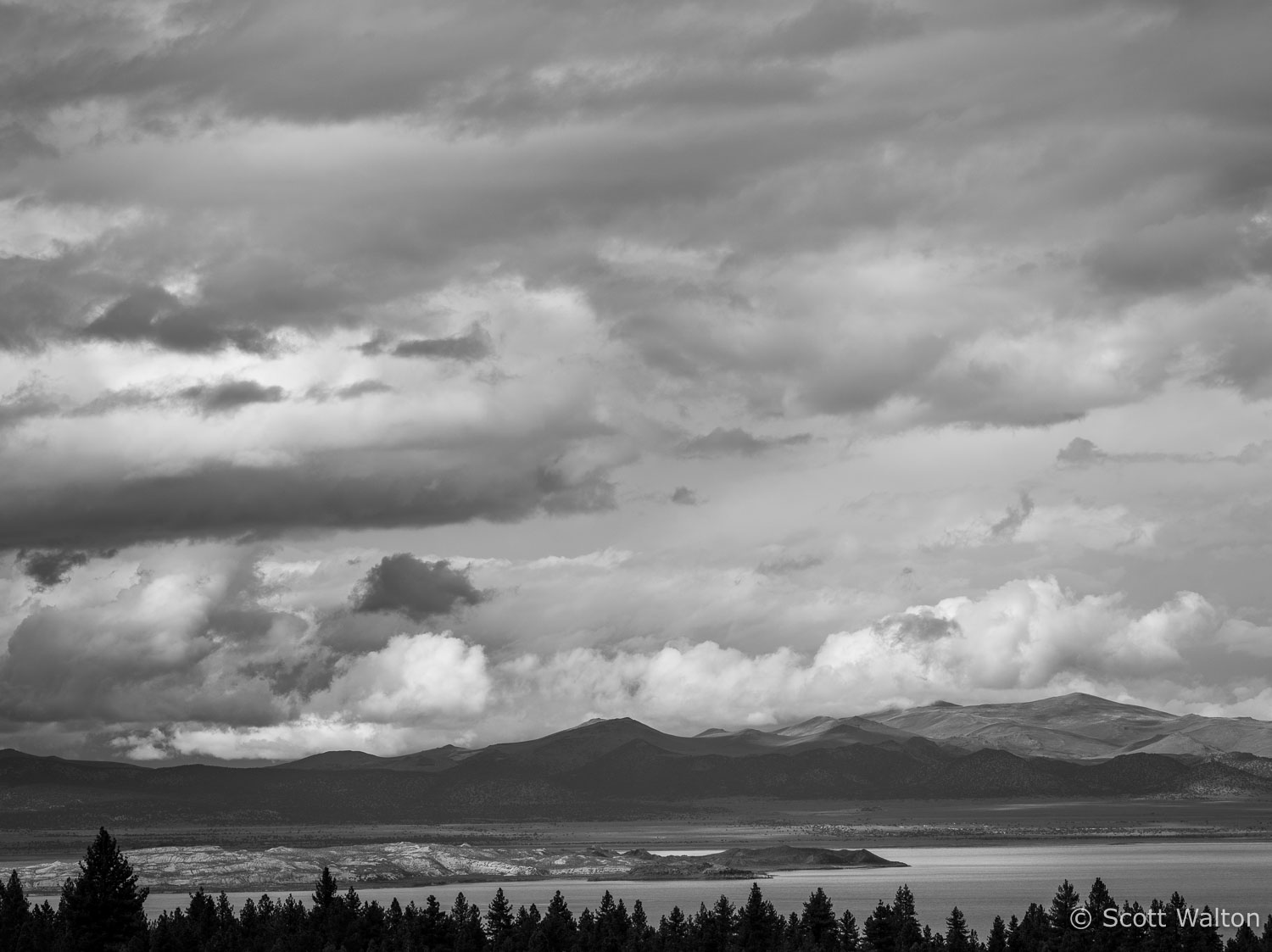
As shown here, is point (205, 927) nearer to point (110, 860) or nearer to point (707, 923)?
point (110, 860)

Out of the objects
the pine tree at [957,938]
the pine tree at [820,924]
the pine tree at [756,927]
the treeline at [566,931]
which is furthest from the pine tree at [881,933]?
the pine tree at [756,927]

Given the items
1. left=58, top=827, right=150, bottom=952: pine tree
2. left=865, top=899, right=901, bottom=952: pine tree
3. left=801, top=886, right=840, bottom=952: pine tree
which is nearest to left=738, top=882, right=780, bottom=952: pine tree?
left=801, top=886, right=840, bottom=952: pine tree

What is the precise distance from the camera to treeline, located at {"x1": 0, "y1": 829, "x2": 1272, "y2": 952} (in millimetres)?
173125

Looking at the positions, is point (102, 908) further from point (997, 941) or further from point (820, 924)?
point (997, 941)

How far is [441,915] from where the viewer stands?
196875mm

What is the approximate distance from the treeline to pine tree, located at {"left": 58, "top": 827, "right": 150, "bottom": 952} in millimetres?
129

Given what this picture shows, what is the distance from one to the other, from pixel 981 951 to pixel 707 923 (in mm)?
32143

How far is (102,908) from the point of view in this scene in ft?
574

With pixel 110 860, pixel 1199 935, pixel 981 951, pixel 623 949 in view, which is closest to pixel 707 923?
pixel 623 949

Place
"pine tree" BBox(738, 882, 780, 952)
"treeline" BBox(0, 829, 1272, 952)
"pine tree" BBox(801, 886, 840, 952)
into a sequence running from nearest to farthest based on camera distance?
1. "treeline" BBox(0, 829, 1272, 952)
2. "pine tree" BBox(801, 886, 840, 952)
3. "pine tree" BBox(738, 882, 780, 952)

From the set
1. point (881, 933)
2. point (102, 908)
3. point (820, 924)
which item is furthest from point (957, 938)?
point (102, 908)

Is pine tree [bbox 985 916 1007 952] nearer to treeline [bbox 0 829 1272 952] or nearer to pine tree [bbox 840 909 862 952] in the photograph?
treeline [bbox 0 829 1272 952]

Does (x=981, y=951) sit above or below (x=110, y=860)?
below

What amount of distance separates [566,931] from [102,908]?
2013 inches
